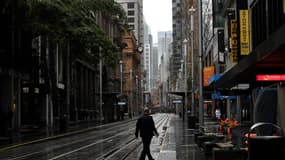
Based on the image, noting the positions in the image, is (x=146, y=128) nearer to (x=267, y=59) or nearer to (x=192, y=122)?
(x=267, y=59)

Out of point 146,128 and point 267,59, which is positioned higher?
point 267,59

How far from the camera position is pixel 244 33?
3553cm

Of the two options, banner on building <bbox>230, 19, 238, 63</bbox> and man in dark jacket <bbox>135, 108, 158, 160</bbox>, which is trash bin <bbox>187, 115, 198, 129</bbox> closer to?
banner on building <bbox>230, 19, 238, 63</bbox>

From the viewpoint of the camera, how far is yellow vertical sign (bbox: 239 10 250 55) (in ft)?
114

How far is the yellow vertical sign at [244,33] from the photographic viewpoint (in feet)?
114

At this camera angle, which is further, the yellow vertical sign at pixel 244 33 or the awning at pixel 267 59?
the yellow vertical sign at pixel 244 33

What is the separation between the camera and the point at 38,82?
53.5 meters

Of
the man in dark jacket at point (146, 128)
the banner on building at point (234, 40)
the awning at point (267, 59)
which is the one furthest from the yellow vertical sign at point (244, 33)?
the man in dark jacket at point (146, 128)

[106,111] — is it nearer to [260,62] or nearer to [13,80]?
[13,80]

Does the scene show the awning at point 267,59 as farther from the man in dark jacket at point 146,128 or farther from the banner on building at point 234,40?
the banner on building at point 234,40

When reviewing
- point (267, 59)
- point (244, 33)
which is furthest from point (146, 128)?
point (244, 33)

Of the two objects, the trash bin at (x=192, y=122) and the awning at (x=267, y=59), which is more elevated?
the awning at (x=267, y=59)

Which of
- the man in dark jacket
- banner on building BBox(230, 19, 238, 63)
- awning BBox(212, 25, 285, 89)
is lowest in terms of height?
the man in dark jacket

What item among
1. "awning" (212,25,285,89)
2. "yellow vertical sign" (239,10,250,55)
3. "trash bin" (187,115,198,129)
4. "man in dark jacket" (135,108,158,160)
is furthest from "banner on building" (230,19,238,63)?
"man in dark jacket" (135,108,158,160)
